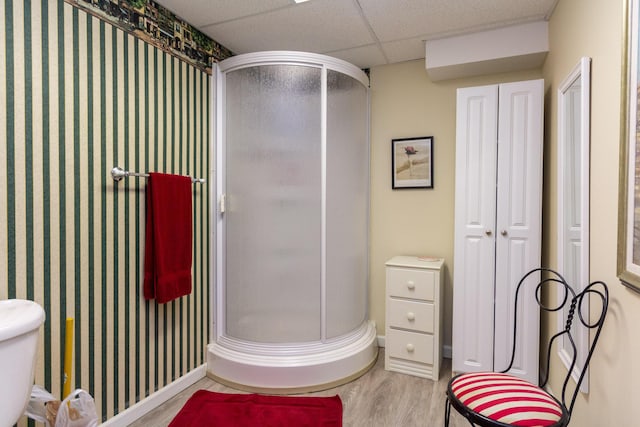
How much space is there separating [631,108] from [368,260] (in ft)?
6.94

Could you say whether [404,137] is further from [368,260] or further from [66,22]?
[66,22]

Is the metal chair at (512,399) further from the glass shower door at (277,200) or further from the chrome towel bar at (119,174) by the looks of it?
the chrome towel bar at (119,174)

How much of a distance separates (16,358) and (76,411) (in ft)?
1.38

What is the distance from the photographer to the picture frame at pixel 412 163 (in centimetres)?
289

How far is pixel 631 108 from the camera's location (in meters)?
1.14

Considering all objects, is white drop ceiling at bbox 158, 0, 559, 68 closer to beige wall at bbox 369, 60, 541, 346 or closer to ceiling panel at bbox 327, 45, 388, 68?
ceiling panel at bbox 327, 45, 388, 68

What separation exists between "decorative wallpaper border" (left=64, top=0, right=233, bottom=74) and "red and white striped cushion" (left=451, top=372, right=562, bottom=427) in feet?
7.73

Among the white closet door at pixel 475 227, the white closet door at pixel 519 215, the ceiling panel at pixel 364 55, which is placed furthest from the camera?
the ceiling panel at pixel 364 55

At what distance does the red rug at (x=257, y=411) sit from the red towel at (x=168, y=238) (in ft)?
2.16

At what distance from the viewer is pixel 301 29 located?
2.45 meters

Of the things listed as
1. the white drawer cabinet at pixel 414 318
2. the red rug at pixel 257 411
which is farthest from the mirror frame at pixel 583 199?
the red rug at pixel 257 411


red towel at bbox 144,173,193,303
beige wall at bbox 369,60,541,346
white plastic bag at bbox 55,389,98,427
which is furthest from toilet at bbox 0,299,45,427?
beige wall at bbox 369,60,541,346

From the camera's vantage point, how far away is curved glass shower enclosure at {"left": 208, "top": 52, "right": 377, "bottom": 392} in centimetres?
241

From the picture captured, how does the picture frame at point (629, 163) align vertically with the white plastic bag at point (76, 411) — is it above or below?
above
